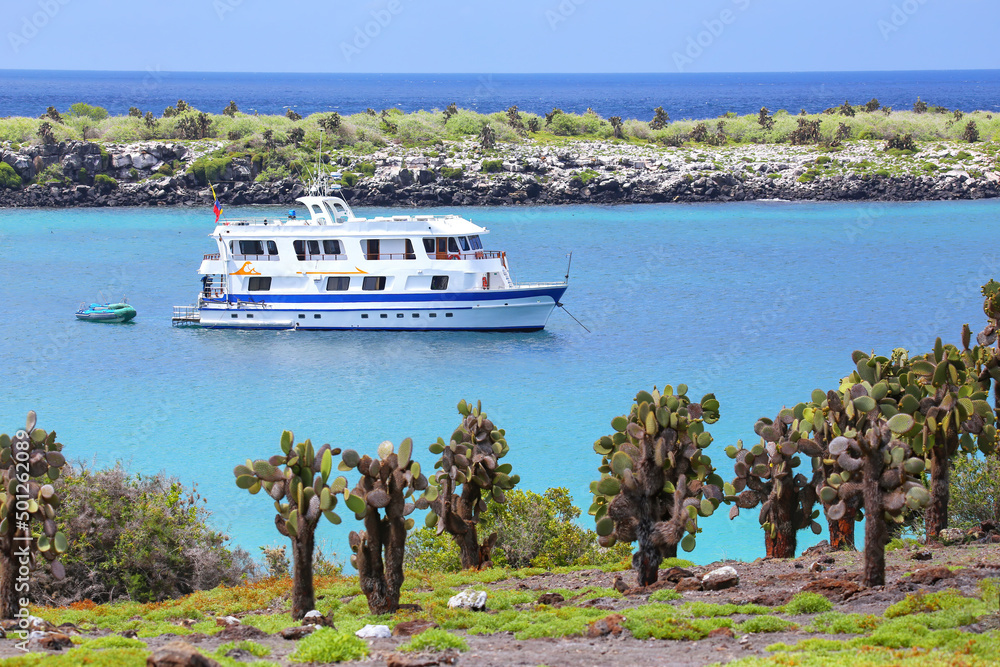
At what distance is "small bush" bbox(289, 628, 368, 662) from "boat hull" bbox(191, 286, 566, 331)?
105 ft

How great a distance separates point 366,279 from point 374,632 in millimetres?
32863

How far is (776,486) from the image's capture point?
17.6 meters

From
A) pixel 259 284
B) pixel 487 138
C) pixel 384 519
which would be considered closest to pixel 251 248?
pixel 259 284

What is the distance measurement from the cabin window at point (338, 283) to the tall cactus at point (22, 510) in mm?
30518

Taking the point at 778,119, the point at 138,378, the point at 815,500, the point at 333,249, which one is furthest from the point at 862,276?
the point at 778,119

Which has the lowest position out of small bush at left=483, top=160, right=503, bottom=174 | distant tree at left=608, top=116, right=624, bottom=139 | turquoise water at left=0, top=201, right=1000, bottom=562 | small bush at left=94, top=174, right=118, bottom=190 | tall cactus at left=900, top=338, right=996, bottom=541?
tall cactus at left=900, top=338, right=996, bottom=541

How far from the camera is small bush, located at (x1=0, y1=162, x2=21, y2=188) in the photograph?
291 ft

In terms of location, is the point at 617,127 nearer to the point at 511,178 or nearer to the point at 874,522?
the point at 511,178

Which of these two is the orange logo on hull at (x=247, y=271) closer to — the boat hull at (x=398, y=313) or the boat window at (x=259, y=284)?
the boat window at (x=259, y=284)

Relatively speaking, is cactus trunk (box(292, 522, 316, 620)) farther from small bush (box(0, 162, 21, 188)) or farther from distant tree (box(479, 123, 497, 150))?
distant tree (box(479, 123, 497, 150))

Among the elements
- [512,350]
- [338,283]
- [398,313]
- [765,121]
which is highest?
[765,121]

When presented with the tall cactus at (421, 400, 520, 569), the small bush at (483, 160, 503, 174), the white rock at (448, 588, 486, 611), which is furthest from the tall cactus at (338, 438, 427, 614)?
the small bush at (483, 160, 503, 174)

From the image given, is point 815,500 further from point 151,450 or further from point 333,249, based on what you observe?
point 333,249

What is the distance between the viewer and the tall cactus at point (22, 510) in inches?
576
